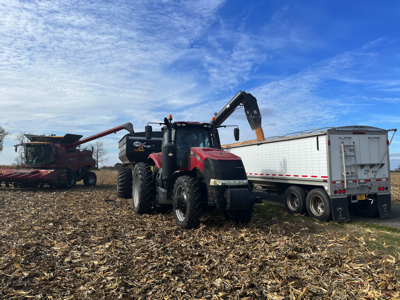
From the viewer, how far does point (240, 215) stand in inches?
299

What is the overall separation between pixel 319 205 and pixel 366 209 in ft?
7.07

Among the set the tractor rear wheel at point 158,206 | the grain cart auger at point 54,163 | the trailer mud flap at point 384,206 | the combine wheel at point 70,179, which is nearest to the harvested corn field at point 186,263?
the tractor rear wheel at point 158,206

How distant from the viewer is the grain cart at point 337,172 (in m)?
9.05

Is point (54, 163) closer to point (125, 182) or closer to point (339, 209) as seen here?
point (125, 182)

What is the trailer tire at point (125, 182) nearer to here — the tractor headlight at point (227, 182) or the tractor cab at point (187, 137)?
the tractor cab at point (187, 137)

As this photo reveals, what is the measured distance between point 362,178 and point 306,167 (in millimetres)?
1854

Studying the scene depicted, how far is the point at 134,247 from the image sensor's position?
19.7ft

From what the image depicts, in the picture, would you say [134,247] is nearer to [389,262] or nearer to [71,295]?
[71,295]

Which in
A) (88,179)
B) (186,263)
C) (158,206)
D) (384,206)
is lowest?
(186,263)

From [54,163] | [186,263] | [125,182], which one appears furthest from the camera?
[54,163]

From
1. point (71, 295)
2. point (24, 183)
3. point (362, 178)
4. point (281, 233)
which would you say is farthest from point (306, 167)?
point (24, 183)

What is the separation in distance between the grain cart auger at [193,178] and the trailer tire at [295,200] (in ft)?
11.4

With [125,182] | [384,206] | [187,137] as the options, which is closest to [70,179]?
[125,182]

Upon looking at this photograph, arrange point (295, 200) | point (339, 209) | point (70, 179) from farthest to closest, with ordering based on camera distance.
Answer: point (70, 179) → point (295, 200) → point (339, 209)
